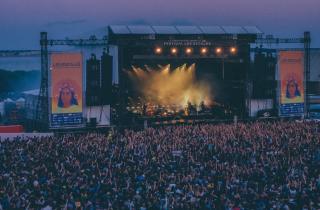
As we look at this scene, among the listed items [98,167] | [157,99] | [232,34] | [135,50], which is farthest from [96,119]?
[98,167]

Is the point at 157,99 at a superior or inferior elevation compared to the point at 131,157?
superior

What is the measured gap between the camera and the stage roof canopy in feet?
88.4

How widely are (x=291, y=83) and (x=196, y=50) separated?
225 inches

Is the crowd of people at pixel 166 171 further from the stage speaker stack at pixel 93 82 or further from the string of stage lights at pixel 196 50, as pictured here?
the string of stage lights at pixel 196 50

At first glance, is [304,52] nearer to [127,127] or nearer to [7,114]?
[127,127]

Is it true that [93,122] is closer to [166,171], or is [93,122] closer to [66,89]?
[66,89]

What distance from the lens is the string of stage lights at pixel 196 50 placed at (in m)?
27.2

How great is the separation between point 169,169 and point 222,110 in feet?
52.6

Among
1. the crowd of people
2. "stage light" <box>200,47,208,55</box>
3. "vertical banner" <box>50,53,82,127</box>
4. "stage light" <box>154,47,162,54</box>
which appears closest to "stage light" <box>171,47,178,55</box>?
"stage light" <box>154,47,162,54</box>

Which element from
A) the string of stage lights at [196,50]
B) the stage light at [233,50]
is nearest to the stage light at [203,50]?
the string of stage lights at [196,50]

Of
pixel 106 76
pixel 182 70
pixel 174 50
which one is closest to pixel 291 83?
pixel 182 70

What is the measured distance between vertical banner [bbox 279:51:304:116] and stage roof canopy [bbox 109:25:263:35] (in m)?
2.23

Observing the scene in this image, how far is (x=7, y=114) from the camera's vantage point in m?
32.1

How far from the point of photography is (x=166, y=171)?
14.7 metres
